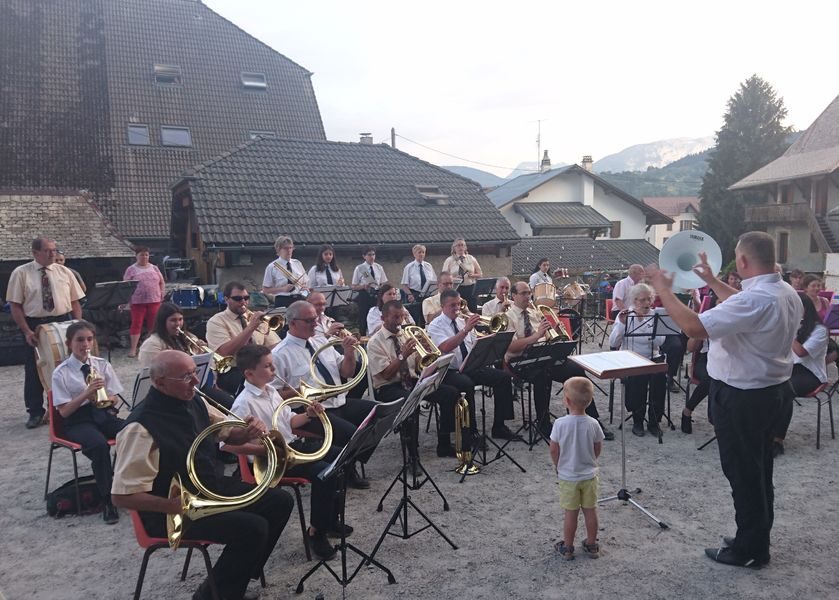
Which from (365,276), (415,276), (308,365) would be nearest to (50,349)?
(308,365)

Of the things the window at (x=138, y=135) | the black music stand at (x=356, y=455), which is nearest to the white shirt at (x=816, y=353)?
the black music stand at (x=356, y=455)

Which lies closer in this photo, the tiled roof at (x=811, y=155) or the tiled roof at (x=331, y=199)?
the tiled roof at (x=331, y=199)

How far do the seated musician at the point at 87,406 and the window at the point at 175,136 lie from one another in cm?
1903

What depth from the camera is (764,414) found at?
3889 millimetres

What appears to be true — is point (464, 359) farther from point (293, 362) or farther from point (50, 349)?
point (50, 349)

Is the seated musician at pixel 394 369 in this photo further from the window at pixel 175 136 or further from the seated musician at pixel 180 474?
the window at pixel 175 136

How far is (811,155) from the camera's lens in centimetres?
2795

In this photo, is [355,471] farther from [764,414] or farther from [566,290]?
[566,290]

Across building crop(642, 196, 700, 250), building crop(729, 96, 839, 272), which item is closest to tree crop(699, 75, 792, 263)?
building crop(729, 96, 839, 272)

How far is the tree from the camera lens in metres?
37.1

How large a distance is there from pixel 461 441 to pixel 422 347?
3.09 feet

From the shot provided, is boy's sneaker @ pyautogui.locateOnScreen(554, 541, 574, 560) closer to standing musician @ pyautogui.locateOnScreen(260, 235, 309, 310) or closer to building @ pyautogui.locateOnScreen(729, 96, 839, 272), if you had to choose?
standing musician @ pyautogui.locateOnScreen(260, 235, 309, 310)

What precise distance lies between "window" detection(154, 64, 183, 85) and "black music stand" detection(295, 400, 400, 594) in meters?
23.4

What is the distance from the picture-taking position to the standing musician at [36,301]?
7141 mm
